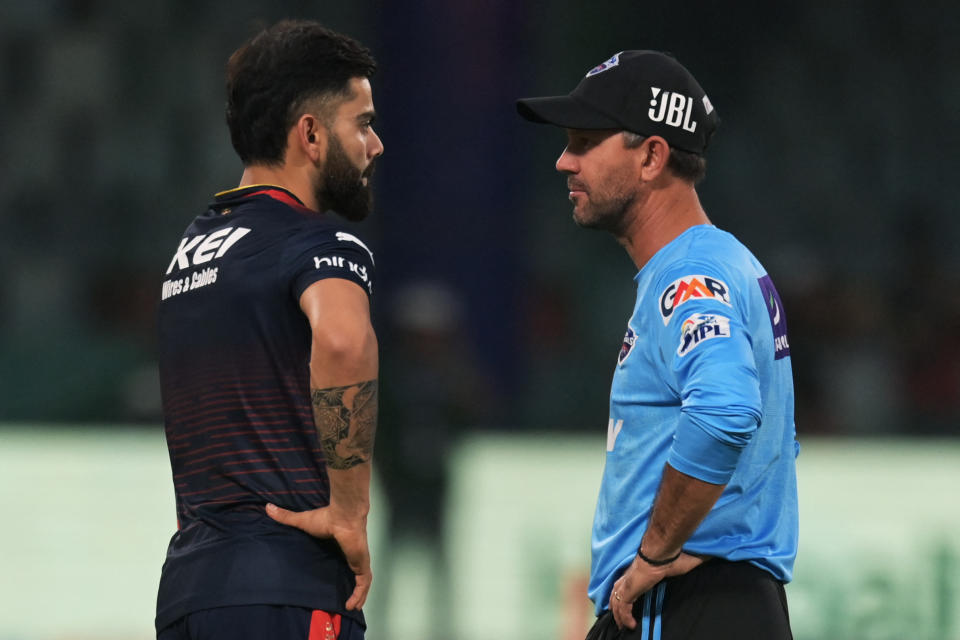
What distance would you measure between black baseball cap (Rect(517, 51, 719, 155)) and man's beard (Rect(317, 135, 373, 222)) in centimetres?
38

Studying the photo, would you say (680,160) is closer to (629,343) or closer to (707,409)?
(629,343)

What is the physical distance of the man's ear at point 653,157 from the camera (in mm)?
2855

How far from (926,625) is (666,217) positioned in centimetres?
380

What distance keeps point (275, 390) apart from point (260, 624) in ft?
1.37

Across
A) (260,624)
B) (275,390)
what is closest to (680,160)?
(275,390)

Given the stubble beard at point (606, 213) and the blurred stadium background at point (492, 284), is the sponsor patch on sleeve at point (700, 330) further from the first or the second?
the blurred stadium background at point (492, 284)

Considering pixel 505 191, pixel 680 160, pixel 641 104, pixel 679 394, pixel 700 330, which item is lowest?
pixel 679 394

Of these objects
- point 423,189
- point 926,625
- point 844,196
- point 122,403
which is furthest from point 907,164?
point 122,403

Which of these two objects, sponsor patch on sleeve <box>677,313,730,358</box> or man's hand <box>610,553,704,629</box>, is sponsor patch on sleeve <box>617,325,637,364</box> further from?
man's hand <box>610,553,704,629</box>

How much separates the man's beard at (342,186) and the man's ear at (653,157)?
53 centimetres

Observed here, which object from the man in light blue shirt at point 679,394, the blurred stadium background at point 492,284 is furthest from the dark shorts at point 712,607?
the blurred stadium background at point 492,284

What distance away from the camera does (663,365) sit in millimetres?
2664

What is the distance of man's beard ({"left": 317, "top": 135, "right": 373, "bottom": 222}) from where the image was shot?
2838 mm

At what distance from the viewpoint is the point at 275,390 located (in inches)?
105
